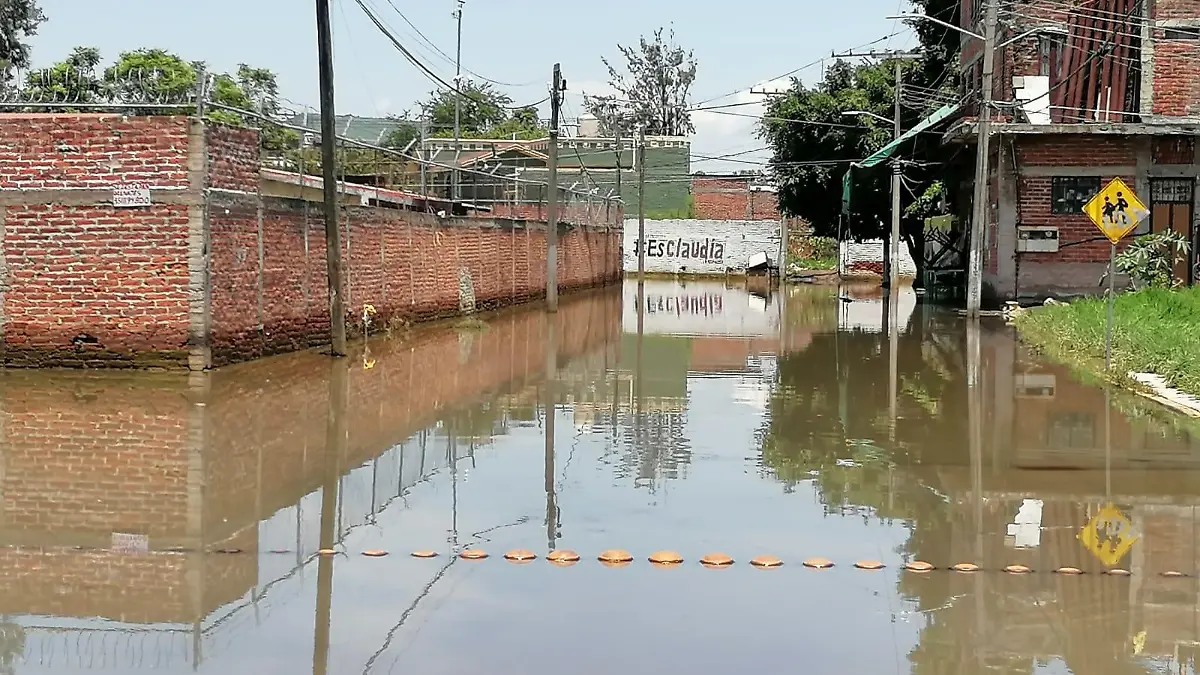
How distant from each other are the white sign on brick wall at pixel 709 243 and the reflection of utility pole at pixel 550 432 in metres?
44.0

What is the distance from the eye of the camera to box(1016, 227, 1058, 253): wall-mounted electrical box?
34.3 meters

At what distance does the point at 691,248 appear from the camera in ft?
242

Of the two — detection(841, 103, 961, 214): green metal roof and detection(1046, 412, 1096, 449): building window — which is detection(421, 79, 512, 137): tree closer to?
detection(841, 103, 961, 214): green metal roof

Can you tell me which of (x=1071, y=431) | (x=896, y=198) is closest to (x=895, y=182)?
(x=896, y=198)

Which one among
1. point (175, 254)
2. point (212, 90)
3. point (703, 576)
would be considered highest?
point (212, 90)

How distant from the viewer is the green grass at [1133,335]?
17.8 metres

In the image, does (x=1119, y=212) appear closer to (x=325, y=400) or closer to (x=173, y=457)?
(x=325, y=400)

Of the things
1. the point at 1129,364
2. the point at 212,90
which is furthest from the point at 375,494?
the point at 1129,364

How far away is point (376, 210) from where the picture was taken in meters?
25.1

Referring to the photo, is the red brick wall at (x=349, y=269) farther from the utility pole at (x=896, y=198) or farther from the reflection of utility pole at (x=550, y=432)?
the utility pole at (x=896, y=198)

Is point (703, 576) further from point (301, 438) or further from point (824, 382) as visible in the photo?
point (824, 382)

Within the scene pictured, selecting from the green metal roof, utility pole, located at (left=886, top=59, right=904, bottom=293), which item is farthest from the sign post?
utility pole, located at (left=886, top=59, right=904, bottom=293)

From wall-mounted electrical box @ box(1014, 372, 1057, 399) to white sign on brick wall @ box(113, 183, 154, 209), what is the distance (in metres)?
11.6

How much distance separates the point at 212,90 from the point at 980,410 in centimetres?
1084
